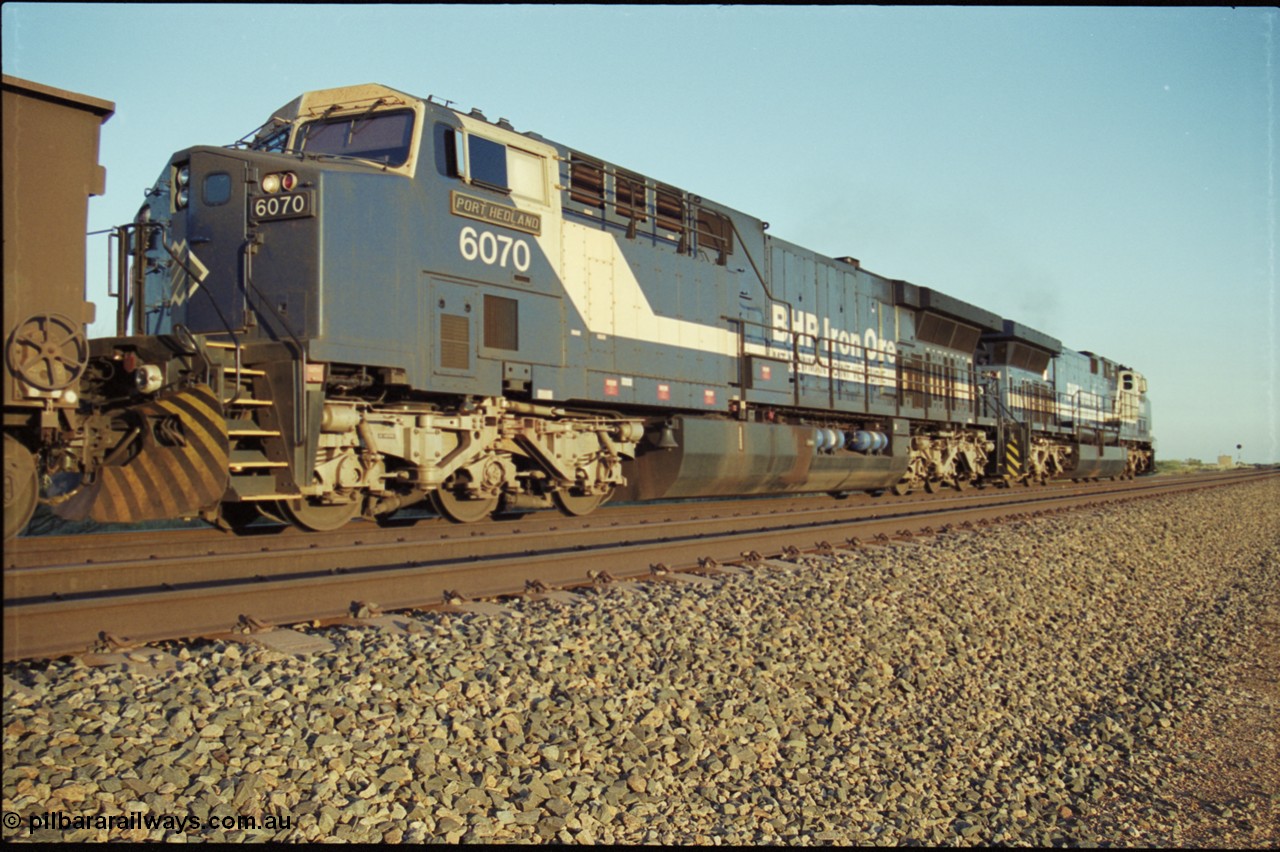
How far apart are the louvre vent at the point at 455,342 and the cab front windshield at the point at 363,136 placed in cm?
145

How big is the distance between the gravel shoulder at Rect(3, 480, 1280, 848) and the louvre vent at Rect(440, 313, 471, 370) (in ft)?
10.1

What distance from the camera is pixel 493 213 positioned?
29.3ft

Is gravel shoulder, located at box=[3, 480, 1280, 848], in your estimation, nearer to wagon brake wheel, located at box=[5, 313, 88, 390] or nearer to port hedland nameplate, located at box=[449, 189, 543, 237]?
wagon brake wheel, located at box=[5, 313, 88, 390]

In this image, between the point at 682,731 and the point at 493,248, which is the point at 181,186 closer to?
the point at 493,248

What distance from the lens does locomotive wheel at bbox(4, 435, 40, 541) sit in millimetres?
5341

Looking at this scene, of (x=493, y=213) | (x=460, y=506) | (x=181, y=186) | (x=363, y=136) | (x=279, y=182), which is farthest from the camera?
(x=460, y=506)

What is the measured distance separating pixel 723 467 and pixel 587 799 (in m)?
9.10

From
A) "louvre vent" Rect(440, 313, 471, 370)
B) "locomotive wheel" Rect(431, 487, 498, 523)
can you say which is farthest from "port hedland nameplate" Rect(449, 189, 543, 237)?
"locomotive wheel" Rect(431, 487, 498, 523)

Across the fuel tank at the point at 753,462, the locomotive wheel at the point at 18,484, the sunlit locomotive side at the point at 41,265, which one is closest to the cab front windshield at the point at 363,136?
the sunlit locomotive side at the point at 41,265

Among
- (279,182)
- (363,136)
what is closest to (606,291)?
(363,136)

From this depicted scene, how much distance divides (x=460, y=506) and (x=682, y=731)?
5.78 m

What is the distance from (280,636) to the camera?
4883 millimetres

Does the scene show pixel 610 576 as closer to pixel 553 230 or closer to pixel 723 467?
pixel 553 230

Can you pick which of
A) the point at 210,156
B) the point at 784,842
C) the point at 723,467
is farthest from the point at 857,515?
the point at 784,842
